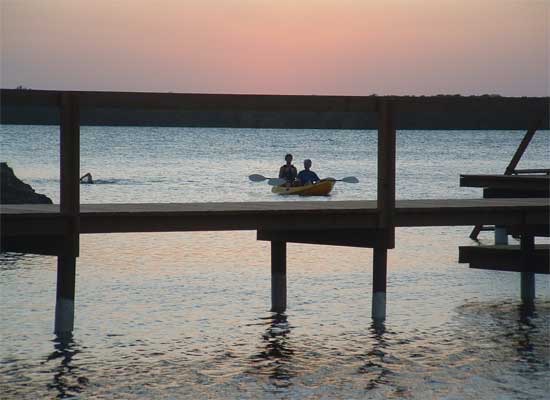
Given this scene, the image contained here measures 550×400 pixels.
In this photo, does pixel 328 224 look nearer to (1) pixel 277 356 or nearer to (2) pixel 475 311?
(1) pixel 277 356

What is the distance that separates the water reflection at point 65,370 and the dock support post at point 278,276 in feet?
9.72

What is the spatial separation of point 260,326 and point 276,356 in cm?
165

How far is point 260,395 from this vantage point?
10445 millimetres

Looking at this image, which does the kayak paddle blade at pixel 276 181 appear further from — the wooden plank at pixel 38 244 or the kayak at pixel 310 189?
the wooden plank at pixel 38 244

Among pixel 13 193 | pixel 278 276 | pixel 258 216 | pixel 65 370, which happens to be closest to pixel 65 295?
pixel 65 370

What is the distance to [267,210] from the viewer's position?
500 inches

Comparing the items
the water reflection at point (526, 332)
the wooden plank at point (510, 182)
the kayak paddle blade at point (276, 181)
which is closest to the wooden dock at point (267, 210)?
the water reflection at point (526, 332)

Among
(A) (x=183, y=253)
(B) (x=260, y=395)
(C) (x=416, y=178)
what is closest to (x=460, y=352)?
(B) (x=260, y=395)

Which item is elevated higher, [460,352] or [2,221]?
[2,221]

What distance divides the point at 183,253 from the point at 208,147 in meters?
96.8

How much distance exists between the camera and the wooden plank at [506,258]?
1484cm

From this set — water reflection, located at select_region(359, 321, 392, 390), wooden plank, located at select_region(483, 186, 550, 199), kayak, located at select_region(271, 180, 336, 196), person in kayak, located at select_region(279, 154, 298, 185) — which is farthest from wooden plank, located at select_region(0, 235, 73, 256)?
person in kayak, located at select_region(279, 154, 298, 185)

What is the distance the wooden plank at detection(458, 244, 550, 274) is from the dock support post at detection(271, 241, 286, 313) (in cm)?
224

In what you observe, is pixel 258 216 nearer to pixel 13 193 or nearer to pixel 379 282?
pixel 379 282
